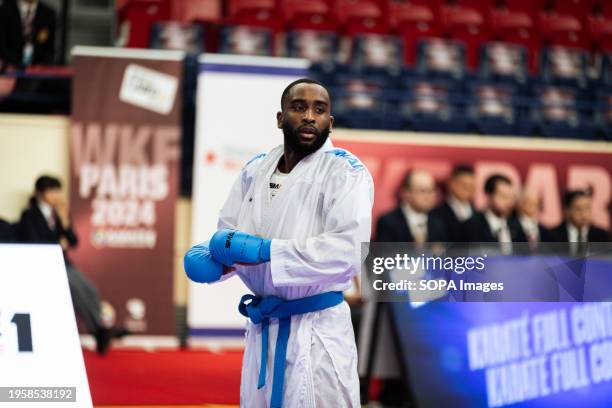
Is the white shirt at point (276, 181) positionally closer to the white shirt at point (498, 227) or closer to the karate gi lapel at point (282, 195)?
the karate gi lapel at point (282, 195)

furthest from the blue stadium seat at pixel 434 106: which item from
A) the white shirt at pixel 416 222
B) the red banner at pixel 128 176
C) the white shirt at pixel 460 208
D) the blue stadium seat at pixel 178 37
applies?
the red banner at pixel 128 176

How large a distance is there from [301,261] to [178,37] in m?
8.01

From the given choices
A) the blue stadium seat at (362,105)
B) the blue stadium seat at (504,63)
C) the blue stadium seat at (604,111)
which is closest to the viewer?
the blue stadium seat at (362,105)

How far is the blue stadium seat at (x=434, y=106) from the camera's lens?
9984mm

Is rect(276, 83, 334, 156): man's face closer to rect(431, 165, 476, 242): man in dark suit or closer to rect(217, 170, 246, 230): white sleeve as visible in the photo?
rect(217, 170, 246, 230): white sleeve

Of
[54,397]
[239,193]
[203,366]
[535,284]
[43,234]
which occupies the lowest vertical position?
[203,366]

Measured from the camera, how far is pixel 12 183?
29.1 feet

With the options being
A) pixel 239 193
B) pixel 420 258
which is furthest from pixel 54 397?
pixel 420 258

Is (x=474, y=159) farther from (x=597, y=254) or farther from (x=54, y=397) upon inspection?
(x=54, y=397)

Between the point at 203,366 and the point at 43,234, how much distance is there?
1.91 metres

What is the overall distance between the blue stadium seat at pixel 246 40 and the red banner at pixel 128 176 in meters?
1.76

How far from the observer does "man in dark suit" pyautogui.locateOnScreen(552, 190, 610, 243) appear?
8.51 m

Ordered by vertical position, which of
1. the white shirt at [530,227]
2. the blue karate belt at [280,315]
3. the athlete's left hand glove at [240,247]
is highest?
the athlete's left hand glove at [240,247]

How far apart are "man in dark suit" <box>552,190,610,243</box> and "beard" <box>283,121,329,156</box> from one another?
5749 mm
